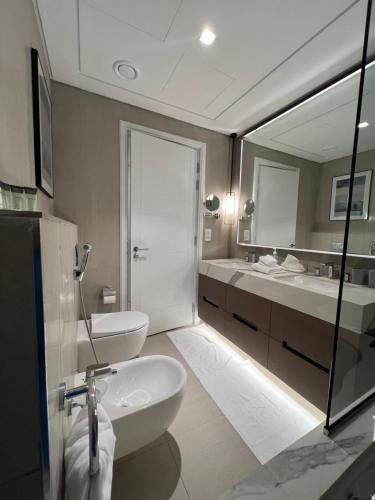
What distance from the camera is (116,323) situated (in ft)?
5.34

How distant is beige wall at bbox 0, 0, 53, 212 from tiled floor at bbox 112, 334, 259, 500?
1.43 m

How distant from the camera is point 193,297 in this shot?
2.40 metres

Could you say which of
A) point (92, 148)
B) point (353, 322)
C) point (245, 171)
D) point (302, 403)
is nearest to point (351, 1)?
point (245, 171)

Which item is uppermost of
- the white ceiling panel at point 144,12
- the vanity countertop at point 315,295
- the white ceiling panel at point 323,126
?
the white ceiling panel at point 144,12

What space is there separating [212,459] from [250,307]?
92 cm

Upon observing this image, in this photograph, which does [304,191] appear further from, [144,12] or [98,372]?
[98,372]

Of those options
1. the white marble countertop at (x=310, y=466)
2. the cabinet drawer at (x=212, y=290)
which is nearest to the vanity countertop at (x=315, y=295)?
the cabinet drawer at (x=212, y=290)

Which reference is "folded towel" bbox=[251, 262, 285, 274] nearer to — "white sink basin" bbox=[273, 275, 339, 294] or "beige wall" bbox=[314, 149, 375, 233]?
"white sink basin" bbox=[273, 275, 339, 294]

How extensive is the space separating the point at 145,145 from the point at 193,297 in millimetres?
1730

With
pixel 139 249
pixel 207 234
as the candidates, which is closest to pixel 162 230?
pixel 139 249

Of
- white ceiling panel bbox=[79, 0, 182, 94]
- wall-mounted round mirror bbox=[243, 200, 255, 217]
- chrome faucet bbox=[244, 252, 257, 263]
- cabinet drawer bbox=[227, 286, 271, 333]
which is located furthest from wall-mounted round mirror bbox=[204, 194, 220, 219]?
white ceiling panel bbox=[79, 0, 182, 94]

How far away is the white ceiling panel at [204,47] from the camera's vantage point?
1059 millimetres

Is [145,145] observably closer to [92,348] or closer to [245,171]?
[245,171]

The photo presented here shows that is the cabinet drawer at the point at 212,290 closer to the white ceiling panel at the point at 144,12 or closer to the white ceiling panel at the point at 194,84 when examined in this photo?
the white ceiling panel at the point at 194,84
